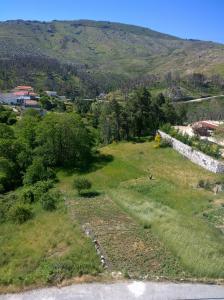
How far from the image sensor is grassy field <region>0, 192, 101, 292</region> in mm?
20842

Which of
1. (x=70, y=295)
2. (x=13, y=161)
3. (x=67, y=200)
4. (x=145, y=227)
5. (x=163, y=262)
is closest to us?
(x=70, y=295)

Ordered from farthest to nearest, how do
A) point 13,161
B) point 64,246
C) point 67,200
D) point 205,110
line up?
point 205,110, point 13,161, point 67,200, point 64,246

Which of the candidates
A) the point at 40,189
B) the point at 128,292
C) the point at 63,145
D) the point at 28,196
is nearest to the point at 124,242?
the point at 128,292

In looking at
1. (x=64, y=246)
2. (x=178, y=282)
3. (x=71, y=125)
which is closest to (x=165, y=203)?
(x=64, y=246)

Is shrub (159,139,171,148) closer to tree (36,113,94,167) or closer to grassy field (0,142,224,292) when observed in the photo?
tree (36,113,94,167)

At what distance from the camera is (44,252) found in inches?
988

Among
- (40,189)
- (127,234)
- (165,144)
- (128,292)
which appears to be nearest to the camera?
(128,292)

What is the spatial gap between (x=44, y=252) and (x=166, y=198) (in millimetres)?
17345

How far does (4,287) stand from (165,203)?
67.9 ft

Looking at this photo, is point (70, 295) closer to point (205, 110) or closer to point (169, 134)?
point (169, 134)

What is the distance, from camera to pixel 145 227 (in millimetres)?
29125

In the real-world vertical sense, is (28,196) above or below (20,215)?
below

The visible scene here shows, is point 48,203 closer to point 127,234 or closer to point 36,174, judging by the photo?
point 127,234

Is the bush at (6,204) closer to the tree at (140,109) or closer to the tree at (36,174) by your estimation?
the tree at (36,174)
